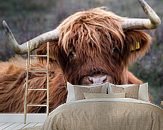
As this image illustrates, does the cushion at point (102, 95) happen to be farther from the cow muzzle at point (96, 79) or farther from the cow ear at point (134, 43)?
the cow ear at point (134, 43)

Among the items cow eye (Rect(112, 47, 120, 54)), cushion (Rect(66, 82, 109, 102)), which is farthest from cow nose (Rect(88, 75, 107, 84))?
cow eye (Rect(112, 47, 120, 54))

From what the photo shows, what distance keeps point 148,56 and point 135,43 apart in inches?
11.1

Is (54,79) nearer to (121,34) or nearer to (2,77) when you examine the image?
(2,77)

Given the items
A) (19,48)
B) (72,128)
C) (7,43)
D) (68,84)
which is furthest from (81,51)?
(72,128)

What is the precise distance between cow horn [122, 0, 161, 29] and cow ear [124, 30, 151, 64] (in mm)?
71

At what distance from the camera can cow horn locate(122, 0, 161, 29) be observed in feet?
12.2

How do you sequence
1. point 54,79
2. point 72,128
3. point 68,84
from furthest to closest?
point 54,79 → point 68,84 → point 72,128

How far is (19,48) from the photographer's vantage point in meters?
3.87

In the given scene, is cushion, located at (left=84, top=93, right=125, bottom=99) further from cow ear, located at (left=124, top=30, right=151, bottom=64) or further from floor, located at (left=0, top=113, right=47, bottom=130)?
floor, located at (left=0, top=113, right=47, bottom=130)

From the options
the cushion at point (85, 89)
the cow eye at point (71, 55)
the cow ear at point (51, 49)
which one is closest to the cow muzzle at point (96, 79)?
the cushion at point (85, 89)

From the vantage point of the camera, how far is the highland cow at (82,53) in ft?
12.4

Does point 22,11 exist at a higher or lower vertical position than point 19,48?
higher

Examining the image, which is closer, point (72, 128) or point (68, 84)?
point (72, 128)

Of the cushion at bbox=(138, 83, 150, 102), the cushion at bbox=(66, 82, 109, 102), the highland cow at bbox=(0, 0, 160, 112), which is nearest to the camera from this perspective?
the cushion at bbox=(66, 82, 109, 102)
